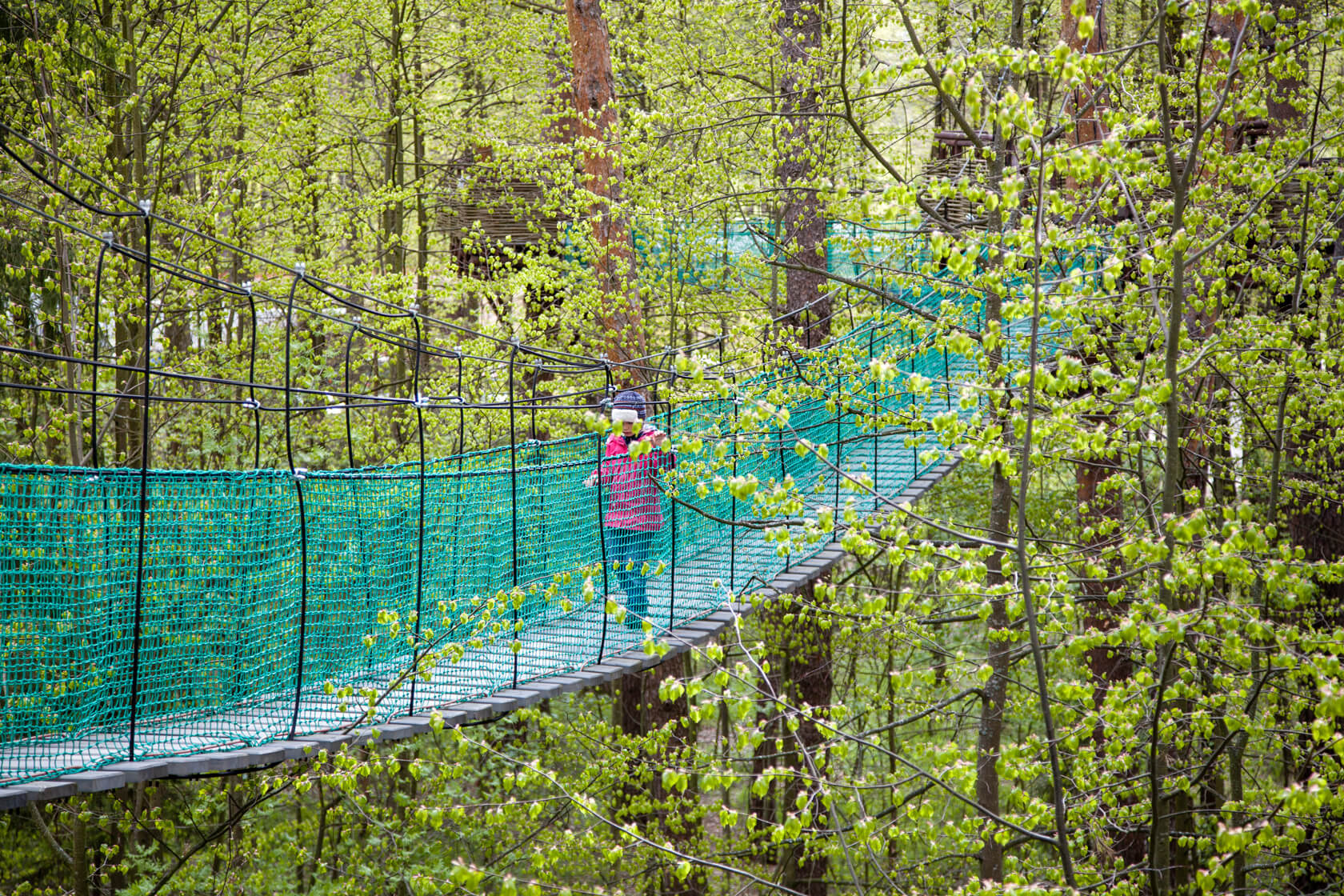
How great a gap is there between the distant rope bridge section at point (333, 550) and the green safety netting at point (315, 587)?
0.02 meters

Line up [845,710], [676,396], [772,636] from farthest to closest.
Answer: [772,636] → [676,396] → [845,710]

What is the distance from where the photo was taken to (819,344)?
23.3 feet

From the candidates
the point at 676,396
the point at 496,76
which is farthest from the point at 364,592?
the point at 496,76

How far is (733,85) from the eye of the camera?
8.01 m

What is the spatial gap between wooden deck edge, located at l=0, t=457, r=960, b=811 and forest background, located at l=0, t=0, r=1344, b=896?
0.17m

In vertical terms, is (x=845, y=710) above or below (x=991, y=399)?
below

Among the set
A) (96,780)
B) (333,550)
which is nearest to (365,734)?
(96,780)

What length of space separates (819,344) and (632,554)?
9.59 ft

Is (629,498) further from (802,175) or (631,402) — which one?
(802,175)

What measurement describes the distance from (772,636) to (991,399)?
4.66 meters

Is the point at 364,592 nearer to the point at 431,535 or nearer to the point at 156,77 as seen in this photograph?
the point at 431,535

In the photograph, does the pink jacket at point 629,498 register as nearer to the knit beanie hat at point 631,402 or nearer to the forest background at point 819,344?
the knit beanie hat at point 631,402

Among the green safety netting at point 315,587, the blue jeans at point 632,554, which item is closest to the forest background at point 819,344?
the green safety netting at point 315,587

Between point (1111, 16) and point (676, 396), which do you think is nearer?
point (676, 396)
